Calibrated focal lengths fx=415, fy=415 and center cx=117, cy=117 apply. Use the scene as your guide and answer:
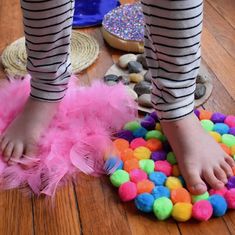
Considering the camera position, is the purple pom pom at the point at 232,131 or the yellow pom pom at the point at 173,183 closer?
the yellow pom pom at the point at 173,183

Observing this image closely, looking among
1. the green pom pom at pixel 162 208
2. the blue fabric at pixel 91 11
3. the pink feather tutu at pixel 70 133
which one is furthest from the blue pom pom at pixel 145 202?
the blue fabric at pixel 91 11

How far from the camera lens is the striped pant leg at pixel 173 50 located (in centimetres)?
67

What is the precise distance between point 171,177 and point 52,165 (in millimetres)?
222

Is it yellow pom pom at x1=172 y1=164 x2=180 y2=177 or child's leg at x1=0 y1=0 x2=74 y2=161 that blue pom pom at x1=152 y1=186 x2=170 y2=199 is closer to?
yellow pom pom at x1=172 y1=164 x2=180 y2=177

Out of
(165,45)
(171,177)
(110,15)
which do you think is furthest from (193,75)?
(110,15)

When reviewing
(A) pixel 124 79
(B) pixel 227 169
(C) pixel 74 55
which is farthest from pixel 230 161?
(C) pixel 74 55

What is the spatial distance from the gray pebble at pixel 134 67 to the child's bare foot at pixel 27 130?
293 mm

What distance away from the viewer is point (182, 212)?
0.67 metres

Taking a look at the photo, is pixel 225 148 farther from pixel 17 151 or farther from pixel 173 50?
pixel 17 151

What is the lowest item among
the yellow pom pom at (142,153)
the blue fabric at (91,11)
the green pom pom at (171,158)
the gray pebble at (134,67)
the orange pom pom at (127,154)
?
the blue fabric at (91,11)

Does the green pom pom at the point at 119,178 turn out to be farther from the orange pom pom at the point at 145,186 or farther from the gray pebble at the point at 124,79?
the gray pebble at the point at 124,79

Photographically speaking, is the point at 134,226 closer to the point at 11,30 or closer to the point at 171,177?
the point at 171,177

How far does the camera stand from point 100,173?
78cm

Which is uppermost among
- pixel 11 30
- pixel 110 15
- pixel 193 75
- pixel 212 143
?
pixel 193 75
